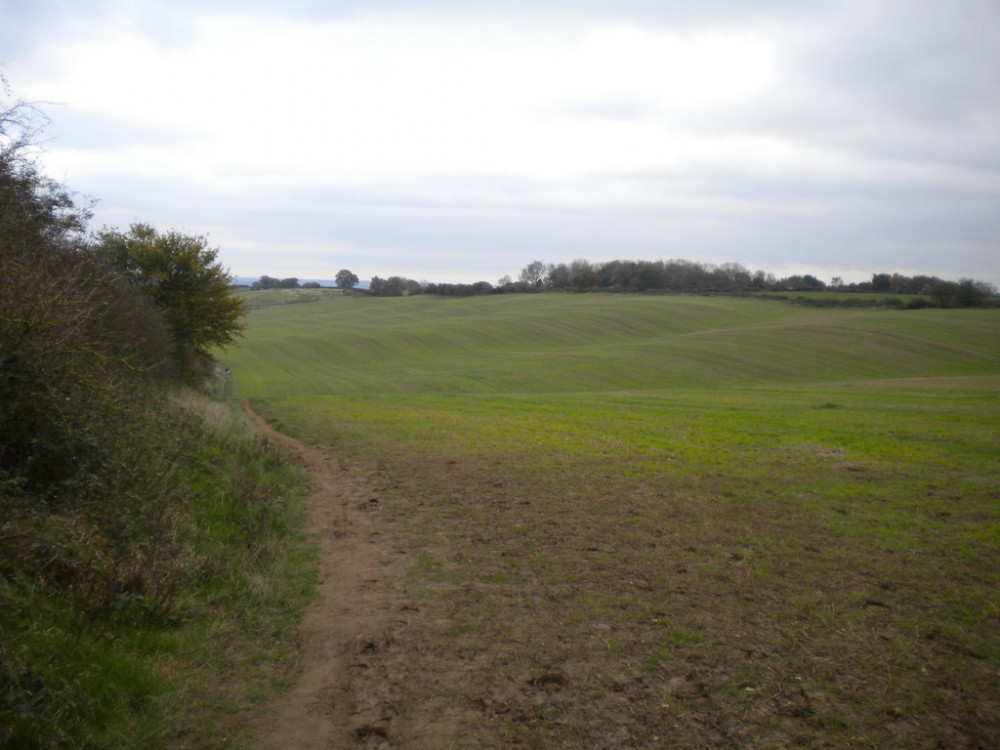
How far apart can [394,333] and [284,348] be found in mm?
10155

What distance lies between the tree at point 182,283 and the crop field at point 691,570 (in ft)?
40.0

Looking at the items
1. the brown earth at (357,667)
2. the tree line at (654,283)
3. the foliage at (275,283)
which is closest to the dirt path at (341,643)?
the brown earth at (357,667)

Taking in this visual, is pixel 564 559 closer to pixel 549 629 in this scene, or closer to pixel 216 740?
pixel 549 629

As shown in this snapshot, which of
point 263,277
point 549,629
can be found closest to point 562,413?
point 549,629

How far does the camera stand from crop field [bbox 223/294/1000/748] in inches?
182

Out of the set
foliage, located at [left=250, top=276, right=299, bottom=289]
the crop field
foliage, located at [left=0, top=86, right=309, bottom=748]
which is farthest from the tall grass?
foliage, located at [left=250, top=276, right=299, bottom=289]

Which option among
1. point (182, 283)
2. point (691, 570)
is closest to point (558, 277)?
point (182, 283)

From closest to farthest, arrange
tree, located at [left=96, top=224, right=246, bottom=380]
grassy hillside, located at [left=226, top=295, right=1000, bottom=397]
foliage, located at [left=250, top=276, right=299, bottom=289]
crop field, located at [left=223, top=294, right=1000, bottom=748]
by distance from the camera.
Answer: crop field, located at [left=223, top=294, right=1000, bottom=748] < tree, located at [left=96, top=224, right=246, bottom=380] < grassy hillside, located at [left=226, top=295, right=1000, bottom=397] < foliage, located at [left=250, top=276, right=299, bottom=289]

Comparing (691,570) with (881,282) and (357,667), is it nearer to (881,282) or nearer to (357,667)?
(357,667)

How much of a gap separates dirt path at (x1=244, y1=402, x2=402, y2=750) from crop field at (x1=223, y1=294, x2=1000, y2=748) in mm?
207

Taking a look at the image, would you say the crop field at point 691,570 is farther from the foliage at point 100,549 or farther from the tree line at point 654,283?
the tree line at point 654,283

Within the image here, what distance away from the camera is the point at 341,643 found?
19.1 ft

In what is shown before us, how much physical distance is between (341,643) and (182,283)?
93.3 feet

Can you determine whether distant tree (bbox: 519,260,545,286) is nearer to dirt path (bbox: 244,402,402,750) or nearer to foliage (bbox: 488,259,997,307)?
foliage (bbox: 488,259,997,307)
